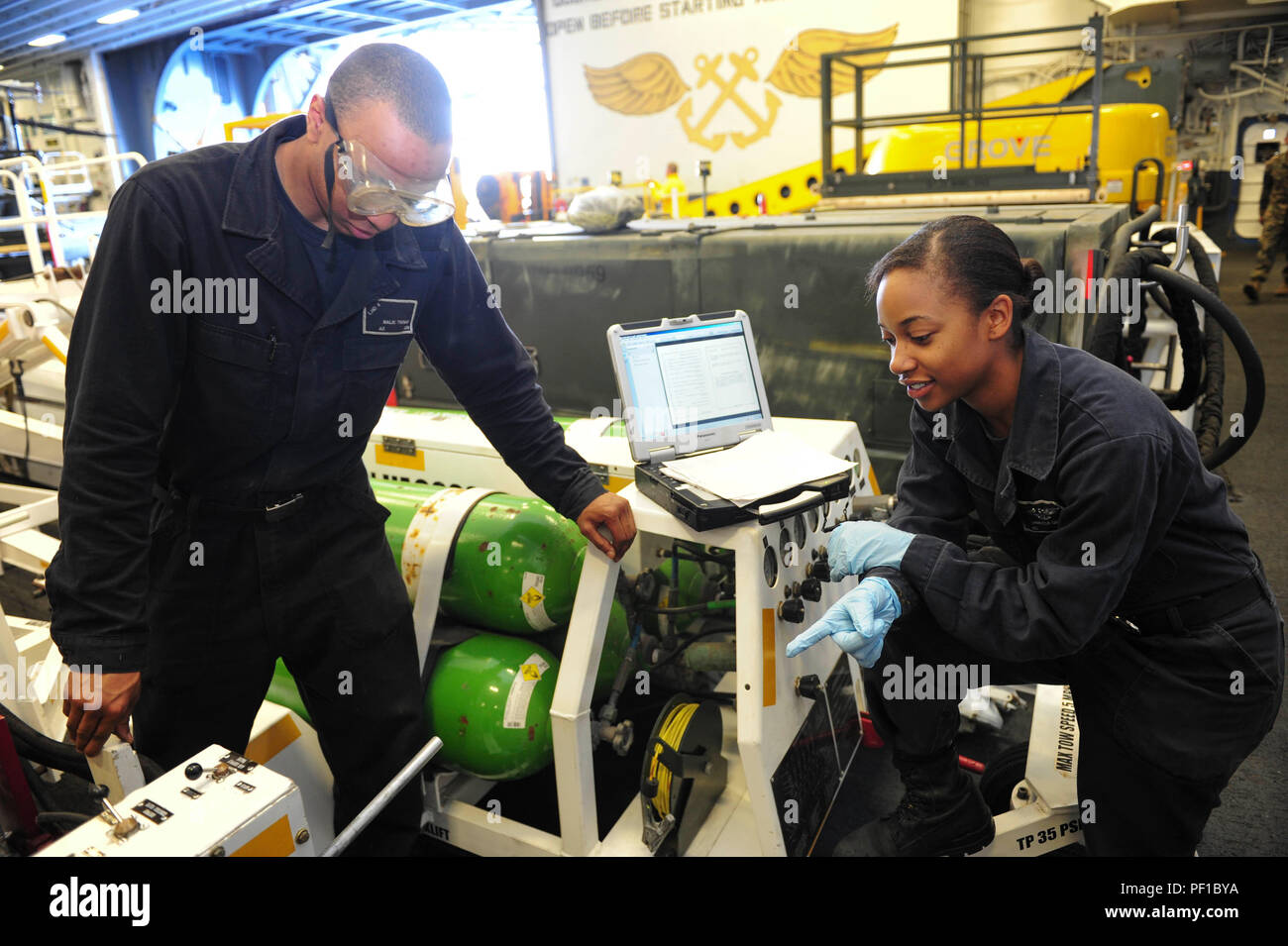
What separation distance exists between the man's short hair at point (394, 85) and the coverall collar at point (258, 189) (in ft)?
0.48

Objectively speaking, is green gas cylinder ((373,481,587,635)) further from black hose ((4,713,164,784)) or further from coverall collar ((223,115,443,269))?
coverall collar ((223,115,443,269))

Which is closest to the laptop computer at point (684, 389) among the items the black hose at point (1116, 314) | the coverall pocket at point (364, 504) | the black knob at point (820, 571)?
the black knob at point (820, 571)

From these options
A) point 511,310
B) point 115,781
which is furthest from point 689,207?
point 115,781

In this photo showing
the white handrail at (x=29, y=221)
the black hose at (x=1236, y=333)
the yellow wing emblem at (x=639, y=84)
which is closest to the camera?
the black hose at (x=1236, y=333)

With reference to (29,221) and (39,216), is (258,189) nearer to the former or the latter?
(29,221)

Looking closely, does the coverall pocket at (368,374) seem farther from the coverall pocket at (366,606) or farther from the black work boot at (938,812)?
the black work boot at (938,812)

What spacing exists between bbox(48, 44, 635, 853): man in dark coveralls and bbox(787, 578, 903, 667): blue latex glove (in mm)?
417

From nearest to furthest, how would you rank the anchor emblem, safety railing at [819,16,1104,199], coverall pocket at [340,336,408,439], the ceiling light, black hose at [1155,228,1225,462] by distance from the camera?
coverall pocket at [340,336,408,439], black hose at [1155,228,1225,462], safety railing at [819,16,1104,199], the anchor emblem, the ceiling light

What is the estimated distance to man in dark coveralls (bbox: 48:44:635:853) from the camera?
123cm

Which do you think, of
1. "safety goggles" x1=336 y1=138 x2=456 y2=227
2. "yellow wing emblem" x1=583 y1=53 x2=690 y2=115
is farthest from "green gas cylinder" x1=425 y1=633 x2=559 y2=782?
"yellow wing emblem" x1=583 y1=53 x2=690 y2=115

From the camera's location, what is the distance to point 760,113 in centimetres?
787

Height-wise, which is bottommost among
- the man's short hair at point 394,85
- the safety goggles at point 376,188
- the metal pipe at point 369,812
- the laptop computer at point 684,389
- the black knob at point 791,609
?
the black knob at point 791,609

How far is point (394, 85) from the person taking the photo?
4.15 ft

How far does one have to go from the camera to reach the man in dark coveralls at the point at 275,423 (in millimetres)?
1228
